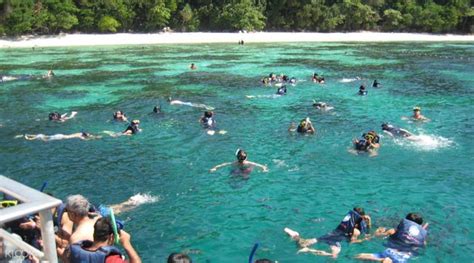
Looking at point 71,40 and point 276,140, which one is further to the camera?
point 71,40

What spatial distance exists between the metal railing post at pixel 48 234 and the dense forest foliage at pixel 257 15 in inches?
2757

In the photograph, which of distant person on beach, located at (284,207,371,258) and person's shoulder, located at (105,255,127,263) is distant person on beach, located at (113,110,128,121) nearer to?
distant person on beach, located at (284,207,371,258)

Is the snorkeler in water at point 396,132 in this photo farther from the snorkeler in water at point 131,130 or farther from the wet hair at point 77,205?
the wet hair at point 77,205

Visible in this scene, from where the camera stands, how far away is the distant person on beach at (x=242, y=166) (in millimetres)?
15825

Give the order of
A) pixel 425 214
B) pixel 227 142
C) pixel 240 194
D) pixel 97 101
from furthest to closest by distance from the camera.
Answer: pixel 97 101 < pixel 227 142 < pixel 240 194 < pixel 425 214

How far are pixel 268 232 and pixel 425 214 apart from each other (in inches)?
164

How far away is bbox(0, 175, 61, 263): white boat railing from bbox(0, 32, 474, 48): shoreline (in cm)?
6659

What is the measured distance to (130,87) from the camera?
3400cm

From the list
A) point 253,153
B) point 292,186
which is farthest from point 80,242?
point 253,153

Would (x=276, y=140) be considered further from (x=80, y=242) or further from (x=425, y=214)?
(x=80, y=242)

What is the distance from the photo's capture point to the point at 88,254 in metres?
5.81

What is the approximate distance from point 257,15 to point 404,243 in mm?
73074

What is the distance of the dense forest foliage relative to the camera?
72812mm

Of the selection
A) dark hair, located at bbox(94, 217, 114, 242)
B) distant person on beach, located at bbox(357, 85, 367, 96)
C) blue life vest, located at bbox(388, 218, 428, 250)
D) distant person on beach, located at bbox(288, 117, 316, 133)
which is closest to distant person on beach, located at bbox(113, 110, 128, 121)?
distant person on beach, located at bbox(288, 117, 316, 133)
